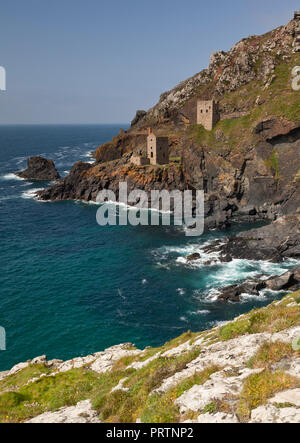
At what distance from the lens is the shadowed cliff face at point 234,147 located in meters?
82.8

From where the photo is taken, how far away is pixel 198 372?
12820 millimetres

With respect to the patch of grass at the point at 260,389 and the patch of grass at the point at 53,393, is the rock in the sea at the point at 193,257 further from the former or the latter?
the patch of grass at the point at 260,389

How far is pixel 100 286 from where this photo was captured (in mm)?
51250

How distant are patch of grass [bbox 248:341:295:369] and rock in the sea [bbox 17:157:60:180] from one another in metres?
127

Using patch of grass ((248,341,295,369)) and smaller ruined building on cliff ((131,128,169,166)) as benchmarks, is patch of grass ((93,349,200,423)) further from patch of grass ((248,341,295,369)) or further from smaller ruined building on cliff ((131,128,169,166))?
smaller ruined building on cliff ((131,128,169,166))

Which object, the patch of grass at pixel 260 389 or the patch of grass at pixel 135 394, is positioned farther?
the patch of grass at pixel 135 394

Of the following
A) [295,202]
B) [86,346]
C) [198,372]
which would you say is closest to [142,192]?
[295,202]

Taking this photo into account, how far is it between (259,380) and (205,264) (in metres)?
47.6

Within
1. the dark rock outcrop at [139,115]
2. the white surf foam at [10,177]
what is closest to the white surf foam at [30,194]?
Answer: the white surf foam at [10,177]

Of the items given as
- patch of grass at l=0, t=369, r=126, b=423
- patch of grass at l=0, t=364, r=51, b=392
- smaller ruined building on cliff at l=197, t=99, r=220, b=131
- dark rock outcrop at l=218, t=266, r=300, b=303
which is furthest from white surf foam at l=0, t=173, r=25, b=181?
patch of grass at l=0, t=369, r=126, b=423

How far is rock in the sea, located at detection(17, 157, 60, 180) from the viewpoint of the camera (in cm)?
13050

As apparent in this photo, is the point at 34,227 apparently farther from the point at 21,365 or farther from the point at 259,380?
the point at 259,380

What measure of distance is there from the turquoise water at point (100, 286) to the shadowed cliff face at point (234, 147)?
691 inches

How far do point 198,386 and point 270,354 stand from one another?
3033 mm
